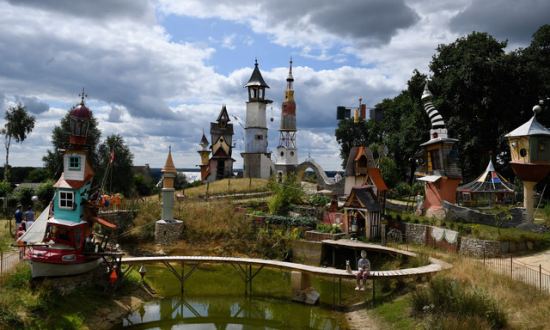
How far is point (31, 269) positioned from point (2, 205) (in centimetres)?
1851

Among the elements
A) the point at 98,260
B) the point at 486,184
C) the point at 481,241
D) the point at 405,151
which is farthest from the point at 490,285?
the point at 405,151

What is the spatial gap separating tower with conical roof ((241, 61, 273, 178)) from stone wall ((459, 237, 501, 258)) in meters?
29.1

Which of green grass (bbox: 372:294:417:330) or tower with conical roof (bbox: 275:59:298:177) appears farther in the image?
tower with conical roof (bbox: 275:59:298:177)

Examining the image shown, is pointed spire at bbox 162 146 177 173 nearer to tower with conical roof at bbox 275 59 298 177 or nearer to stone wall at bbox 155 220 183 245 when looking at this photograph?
stone wall at bbox 155 220 183 245

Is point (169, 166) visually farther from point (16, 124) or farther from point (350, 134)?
point (350, 134)

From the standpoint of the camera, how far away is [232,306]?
65.8 ft

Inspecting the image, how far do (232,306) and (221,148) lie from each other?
3236 centimetres

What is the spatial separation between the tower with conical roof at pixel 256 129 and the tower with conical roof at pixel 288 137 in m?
2.54

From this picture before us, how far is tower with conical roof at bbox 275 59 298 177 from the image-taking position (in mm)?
47594

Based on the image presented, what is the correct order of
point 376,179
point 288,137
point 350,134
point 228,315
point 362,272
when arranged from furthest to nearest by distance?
point 350,134
point 288,137
point 376,179
point 228,315
point 362,272

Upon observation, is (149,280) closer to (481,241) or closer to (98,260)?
(98,260)

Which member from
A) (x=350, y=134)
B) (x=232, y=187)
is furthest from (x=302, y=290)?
(x=350, y=134)

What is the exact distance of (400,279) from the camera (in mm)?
19625

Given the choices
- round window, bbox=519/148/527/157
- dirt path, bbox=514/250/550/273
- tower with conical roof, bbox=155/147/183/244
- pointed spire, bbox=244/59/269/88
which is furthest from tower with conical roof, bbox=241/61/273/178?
dirt path, bbox=514/250/550/273
